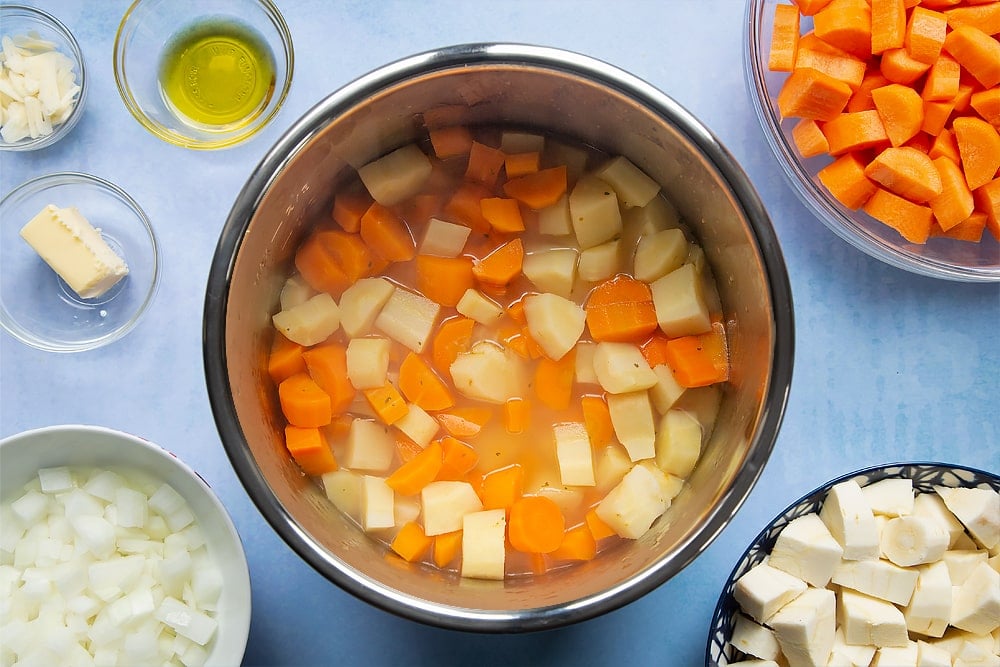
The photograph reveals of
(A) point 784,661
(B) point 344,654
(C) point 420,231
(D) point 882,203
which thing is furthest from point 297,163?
(A) point 784,661

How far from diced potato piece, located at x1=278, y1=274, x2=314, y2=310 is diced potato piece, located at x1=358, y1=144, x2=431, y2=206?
200 millimetres

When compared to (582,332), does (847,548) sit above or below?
below

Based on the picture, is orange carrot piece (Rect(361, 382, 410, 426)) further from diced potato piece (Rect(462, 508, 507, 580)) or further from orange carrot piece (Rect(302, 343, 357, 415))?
diced potato piece (Rect(462, 508, 507, 580))

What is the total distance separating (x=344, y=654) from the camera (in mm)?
1706

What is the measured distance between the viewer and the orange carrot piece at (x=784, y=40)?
166 centimetres

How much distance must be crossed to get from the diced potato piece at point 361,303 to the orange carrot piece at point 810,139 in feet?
2.71

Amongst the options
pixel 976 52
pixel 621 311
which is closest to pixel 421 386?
pixel 621 311

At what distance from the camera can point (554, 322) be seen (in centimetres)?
152

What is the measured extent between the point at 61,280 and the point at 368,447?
795mm

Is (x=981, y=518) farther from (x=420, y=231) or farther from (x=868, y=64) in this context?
(x=420, y=231)

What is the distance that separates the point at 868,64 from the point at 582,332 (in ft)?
2.58

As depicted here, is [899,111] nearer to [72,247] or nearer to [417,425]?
[417,425]

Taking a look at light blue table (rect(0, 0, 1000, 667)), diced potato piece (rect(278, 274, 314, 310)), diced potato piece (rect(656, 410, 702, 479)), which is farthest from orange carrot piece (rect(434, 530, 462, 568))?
diced potato piece (rect(278, 274, 314, 310))

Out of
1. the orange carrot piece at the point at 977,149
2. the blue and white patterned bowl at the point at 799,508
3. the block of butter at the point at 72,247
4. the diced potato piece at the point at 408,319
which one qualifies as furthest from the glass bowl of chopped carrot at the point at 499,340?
the orange carrot piece at the point at 977,149
